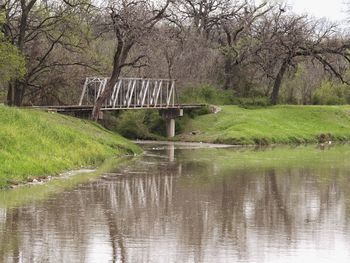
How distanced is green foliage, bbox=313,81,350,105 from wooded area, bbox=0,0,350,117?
9 cm

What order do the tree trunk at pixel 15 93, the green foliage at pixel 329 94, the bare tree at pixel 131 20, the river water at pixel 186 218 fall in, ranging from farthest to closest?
1. the green foliage at pixel 329 94
2. the tree trunk at pixel 15 93
3. the bare tree at pixel 131 20
4. the river water at pixel 186 218

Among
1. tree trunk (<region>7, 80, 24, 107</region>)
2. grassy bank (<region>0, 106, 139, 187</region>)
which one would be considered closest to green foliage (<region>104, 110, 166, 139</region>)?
tree trunk (<region>7, 80, 24, 107</region>)

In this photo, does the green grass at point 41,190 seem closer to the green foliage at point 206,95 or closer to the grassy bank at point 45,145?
the grassy bank at point 45,145

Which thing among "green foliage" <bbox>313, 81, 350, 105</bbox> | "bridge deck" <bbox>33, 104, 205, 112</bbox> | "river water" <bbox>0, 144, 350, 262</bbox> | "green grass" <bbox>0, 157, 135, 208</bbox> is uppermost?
"green foliage" <bbox>313, 81, 350, 105</bbox>

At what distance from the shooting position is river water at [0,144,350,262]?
15.2m

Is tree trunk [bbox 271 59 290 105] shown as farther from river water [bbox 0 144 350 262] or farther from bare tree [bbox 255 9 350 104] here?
river water [bbox 0 144 350 262]

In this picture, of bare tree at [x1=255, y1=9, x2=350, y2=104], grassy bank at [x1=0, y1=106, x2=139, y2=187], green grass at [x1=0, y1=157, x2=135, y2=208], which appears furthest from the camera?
bare tree at [x1=255, y1=9, x2=350, y2=104]

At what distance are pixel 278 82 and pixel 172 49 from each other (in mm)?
10638

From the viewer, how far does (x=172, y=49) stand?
6306cm

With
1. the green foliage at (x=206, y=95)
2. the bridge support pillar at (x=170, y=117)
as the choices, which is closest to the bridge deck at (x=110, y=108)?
the bridge support pillar at (x=170, y=117)

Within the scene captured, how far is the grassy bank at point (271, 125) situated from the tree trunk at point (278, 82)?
216 centimetres

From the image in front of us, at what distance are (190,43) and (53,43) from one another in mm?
20916

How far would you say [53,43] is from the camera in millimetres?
48062

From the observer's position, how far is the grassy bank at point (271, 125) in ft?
184
